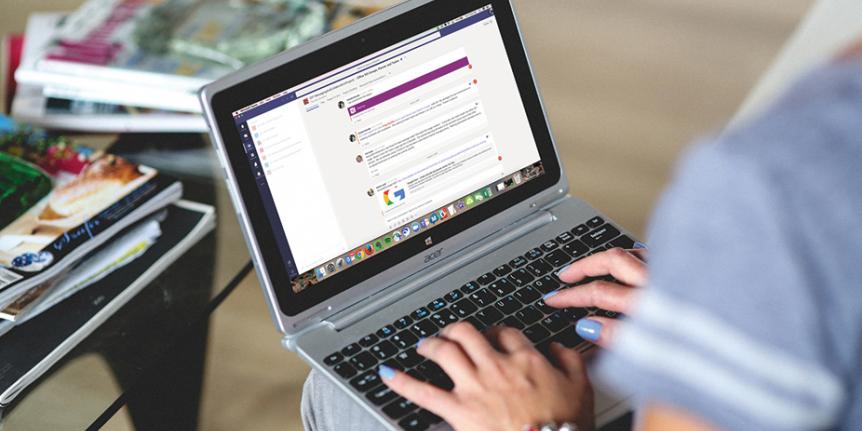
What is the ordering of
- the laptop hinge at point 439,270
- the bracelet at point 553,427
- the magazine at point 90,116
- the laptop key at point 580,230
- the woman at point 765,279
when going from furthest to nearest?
the magazine at point 90,116 < the laptop key at point 580,230 < the laptop hinge at point 439,270 < the bracelet at point 553,427 < the woman at point 765,279

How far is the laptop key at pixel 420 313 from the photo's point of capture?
1003mm

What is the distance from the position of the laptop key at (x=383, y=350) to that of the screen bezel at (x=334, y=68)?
0.08m

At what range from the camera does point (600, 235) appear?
1105mm

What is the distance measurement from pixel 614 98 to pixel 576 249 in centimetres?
131

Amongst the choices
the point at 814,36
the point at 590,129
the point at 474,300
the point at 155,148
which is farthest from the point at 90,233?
the point at 814,36

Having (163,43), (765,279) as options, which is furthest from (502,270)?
(163,43)

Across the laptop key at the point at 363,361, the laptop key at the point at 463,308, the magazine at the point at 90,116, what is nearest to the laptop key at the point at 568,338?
the laptop key at the point at 463,308

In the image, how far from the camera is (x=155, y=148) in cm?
135

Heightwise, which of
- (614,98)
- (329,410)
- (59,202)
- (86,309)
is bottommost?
(614,98)

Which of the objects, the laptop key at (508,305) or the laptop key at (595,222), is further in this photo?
the laptop key at (595,222)

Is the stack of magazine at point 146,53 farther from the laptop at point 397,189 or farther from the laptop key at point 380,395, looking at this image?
the laptop key at point 380,395

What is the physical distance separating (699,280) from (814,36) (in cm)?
194

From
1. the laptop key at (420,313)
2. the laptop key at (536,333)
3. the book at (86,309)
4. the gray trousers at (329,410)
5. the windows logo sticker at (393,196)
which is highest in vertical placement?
the windows logo sticker at (393,196)

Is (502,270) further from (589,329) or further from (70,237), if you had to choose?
(70,237)
